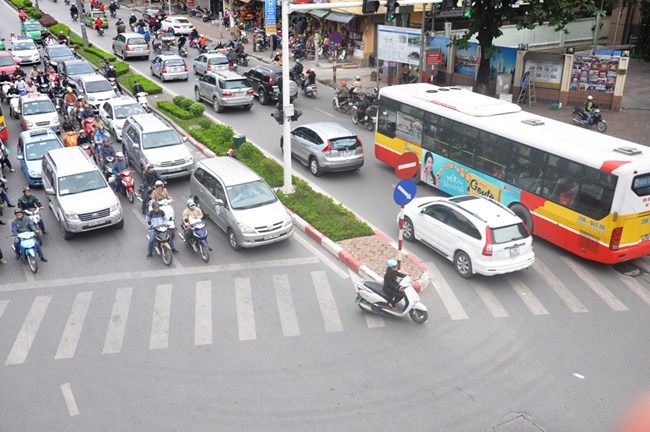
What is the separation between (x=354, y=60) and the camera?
42.3m

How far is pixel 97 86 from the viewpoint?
28.3 m

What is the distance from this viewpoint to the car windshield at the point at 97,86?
28094mm

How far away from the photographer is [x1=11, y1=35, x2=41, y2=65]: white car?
1602 inches

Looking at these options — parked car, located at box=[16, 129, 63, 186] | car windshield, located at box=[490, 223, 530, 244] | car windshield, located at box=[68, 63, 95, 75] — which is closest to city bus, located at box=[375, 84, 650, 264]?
car windshield, located at box=[490, 223, 530, 244]

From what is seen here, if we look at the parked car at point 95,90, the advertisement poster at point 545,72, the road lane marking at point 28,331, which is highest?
the advertisement poster at point 545,72

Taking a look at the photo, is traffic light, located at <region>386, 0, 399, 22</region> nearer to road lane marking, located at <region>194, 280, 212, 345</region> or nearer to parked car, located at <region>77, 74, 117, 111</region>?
road lane marking, located at <region>194, 280, 212, 345</region>

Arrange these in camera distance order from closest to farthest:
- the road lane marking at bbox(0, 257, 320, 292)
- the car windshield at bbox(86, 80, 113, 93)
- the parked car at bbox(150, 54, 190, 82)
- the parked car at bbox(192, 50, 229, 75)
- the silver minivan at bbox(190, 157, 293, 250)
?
1. the road lane marking at bbox(0, 257, 320, 292)
2. the silver minivan at bbox(190, 157, 293, 250)
3. the car windshield at bbox(86, 80, 113, 93)
4. the parked car at bbox(150, 54, 190, 82)
5. the parked car at bbox(192, 50, 229, 75)

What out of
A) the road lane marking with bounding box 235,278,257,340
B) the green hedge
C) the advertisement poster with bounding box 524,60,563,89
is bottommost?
the road lane marking with bounding box 235,278,257,340

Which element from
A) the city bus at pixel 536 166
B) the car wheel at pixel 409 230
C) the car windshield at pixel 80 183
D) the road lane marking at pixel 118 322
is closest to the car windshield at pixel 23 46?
the car windshield at pixel 80 183

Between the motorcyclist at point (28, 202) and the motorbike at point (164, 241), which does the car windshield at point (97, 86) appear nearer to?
the motorcyclist at point (28, 202)

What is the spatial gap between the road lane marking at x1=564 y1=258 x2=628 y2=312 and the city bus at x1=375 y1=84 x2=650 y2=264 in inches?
17.0

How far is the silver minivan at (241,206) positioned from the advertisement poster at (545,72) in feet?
60.9

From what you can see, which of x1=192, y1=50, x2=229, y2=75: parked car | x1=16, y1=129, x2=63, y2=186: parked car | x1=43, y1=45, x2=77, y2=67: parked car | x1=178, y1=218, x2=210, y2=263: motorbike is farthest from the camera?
x1=43, y1=45, x2=77, y2=67: parked car

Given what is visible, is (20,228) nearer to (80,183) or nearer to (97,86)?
(80,183)
